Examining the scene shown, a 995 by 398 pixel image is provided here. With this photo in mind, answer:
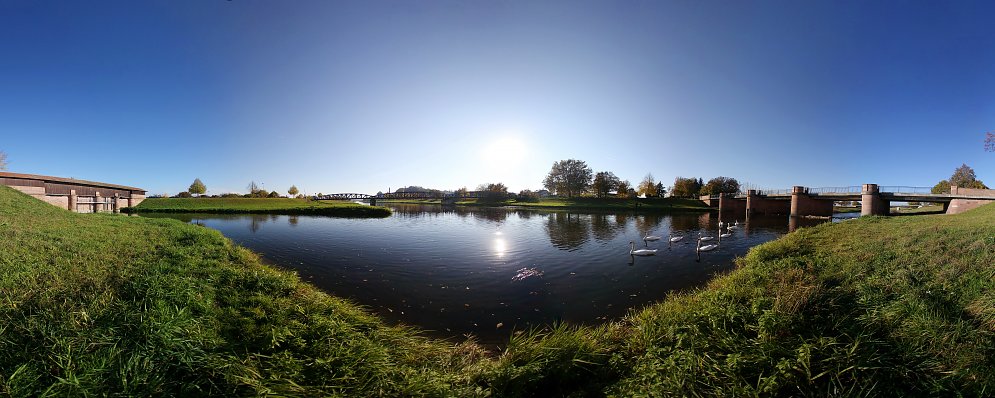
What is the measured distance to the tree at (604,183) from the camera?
8775 cm

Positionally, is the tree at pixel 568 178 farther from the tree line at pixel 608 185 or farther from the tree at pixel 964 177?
the tree at pixel 964 177

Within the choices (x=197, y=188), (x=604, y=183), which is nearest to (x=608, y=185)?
(x=604, y=183)

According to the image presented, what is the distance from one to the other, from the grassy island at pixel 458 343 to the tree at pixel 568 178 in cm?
8681

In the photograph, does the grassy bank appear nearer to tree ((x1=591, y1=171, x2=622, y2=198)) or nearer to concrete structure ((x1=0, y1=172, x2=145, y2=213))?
concrete structure ((x1=0, y1=172, x2=145, y2=213))

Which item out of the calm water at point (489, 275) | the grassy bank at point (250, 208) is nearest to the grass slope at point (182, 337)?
the calm water at point (489, 275)

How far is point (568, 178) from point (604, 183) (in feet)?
34.6

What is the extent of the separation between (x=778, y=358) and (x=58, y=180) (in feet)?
120

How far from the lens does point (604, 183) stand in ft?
288

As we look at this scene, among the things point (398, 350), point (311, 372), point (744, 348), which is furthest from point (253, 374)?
point (744, 348)

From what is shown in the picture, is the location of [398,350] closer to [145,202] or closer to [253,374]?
[253,374]

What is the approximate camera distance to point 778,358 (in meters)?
4.36

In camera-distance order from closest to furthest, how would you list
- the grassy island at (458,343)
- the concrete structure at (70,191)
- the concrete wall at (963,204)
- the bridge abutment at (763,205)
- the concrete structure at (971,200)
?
the grassy island at (458,343), the concrete structure at (70,191), the concrete structure at (971,200), the concrete wall at (963,204), the bridge abutment at (763,205)

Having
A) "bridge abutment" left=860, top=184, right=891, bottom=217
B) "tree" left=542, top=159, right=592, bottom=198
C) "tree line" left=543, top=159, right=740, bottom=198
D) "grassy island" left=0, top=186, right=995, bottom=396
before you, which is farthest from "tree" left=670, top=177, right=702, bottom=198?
"grassy island" left=0, top=186, right=995, bottom=396

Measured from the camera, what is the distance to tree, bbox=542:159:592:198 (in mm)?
93500
